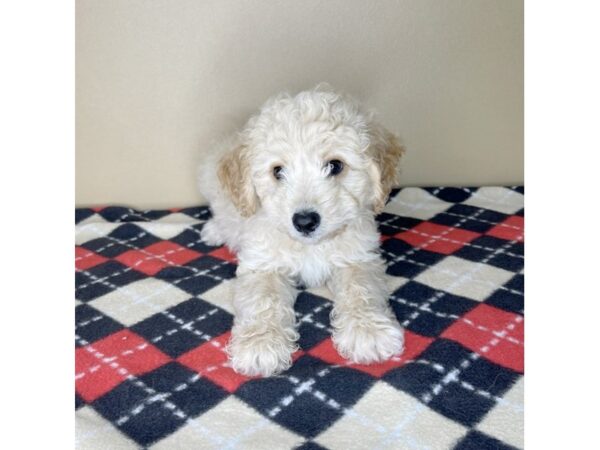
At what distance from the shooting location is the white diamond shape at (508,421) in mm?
1592

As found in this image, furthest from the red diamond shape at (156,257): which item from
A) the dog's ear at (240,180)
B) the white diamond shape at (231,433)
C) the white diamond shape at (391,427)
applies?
the white diamond shape at (391,427)

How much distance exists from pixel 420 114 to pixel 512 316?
1739mm

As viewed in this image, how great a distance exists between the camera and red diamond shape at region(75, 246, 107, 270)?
9.33ft

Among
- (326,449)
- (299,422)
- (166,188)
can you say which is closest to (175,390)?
(299,422)

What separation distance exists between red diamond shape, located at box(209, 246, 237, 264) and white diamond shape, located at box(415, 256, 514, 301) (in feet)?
3.36

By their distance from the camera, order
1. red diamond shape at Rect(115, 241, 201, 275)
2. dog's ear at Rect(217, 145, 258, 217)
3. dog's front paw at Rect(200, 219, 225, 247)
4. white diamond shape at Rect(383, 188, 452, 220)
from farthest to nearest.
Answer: white diamond shape at Rect(383, 188, 452, 220) < dog's front paw at Rect(200, 219, 225, 247) < red diamond shape at Rect(115, 241, 201, 275) < dog's ear at Rect(217, 145, 258, 217)

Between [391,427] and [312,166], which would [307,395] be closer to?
[391,427]

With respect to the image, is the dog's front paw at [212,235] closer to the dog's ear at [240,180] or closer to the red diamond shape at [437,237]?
the dog's ear at [240,180]

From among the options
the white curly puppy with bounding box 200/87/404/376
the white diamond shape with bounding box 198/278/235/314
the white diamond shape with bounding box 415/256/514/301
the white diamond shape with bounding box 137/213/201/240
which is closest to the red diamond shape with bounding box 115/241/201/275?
A: the white diamond shape with bounding box 137/213/201/240

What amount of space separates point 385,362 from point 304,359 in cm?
31

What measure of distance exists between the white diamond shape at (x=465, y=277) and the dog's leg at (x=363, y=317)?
0.29 meters

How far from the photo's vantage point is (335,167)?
2318 millimetres

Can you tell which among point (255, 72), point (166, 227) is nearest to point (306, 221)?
point (166, 227)

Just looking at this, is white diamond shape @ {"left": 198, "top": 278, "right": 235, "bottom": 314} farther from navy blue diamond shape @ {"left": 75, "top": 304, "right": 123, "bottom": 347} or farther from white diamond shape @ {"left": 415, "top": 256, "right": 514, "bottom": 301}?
white diamond shape @ {"left": 415, "top": 256, "right": 514, "bottom": 301}
